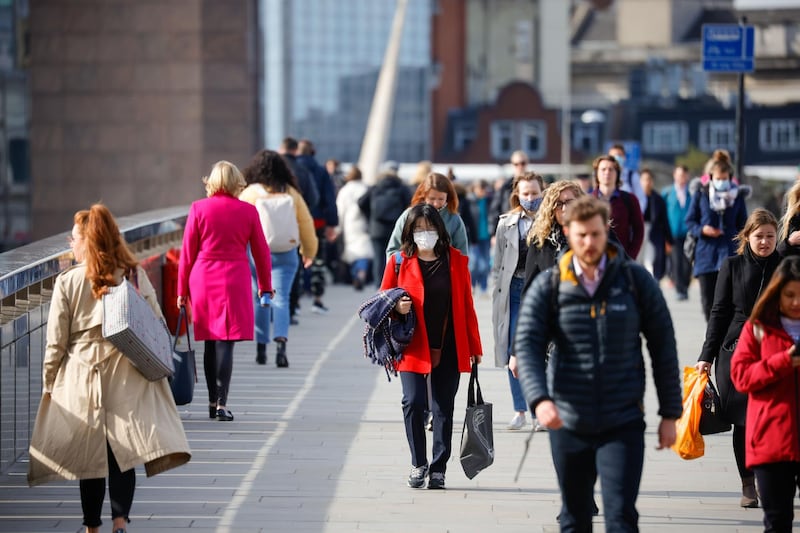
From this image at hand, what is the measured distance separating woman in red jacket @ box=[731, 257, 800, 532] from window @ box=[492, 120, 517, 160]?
3219 inches

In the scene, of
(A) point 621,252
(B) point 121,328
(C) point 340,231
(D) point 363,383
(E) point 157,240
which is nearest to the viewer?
(A) point 621,252

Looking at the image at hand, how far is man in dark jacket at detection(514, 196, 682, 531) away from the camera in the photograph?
5.87 m

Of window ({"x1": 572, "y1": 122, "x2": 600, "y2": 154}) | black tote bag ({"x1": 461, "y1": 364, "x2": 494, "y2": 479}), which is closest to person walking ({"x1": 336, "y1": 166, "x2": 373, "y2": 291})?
black tote bag ({"x1": 461, "y1": 364, "x2": 494, "y2": 479})

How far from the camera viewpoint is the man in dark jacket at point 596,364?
19.2ft

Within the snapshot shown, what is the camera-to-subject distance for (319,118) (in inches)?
3612

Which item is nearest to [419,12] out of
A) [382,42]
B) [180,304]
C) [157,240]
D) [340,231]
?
[382,42]

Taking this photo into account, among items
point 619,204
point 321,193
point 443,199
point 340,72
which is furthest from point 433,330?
point 340,72

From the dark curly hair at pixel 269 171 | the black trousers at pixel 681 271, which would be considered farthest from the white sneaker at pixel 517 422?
the black trousers at pixel 681 271

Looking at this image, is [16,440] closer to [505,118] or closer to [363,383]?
[363,383]

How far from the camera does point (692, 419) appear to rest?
777 centimetres

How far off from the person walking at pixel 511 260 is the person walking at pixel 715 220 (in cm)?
415

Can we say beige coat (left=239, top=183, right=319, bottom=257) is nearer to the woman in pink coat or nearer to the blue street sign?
the woman in pink coat

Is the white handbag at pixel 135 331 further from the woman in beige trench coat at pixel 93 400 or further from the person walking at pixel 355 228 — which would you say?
the person walking at pixel 355 228

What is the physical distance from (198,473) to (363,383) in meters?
3.86
